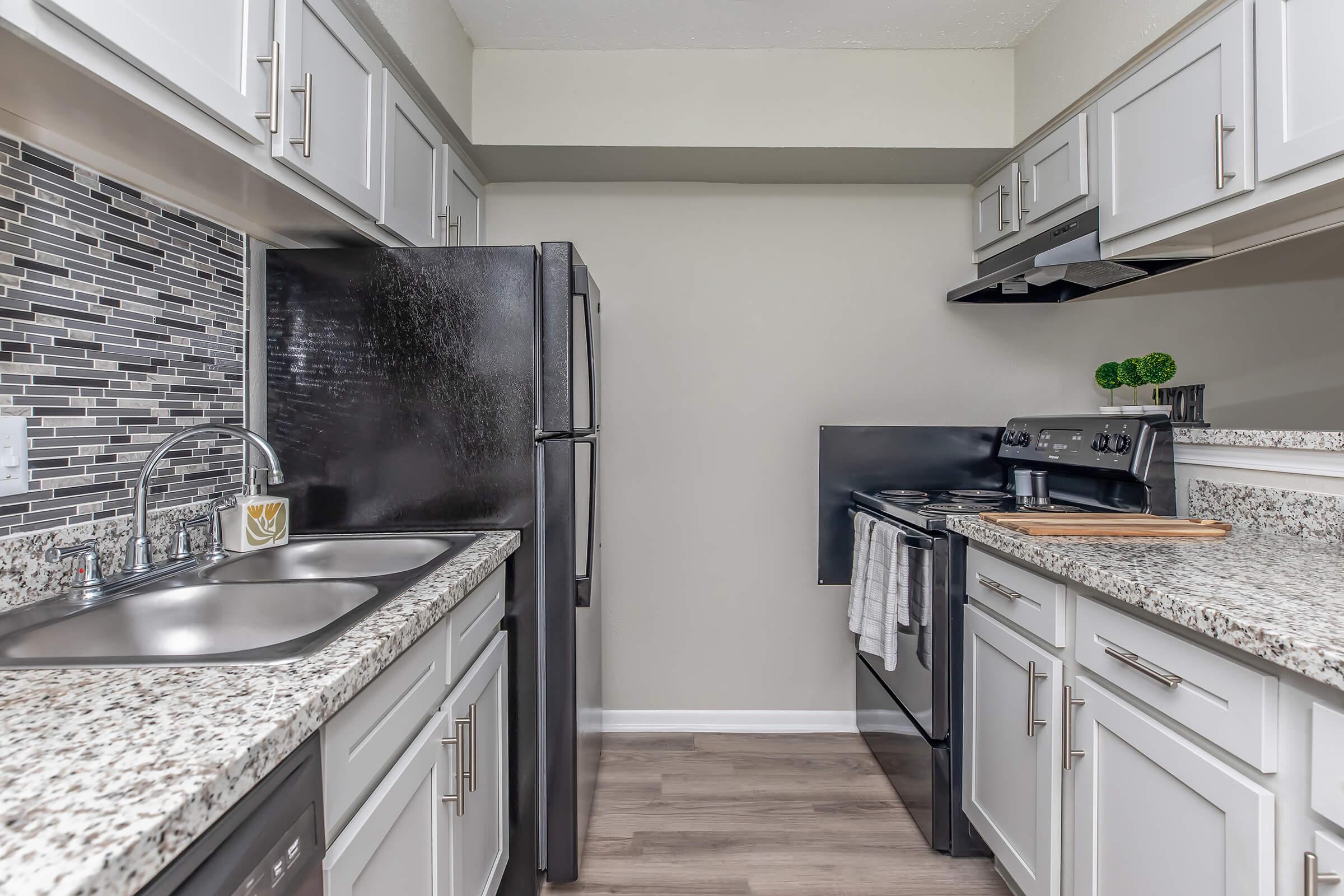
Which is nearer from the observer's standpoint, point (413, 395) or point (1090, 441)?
point (413, 395)

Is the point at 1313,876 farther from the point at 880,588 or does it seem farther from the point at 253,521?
the point at 253,521

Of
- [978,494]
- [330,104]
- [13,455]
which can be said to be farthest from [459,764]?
[978,494]

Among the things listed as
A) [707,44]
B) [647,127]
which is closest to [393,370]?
[647,127]

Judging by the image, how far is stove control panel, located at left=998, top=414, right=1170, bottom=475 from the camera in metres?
1.84

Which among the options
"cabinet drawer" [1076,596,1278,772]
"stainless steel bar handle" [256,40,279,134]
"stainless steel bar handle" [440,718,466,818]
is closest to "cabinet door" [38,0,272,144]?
"stainless steel bar handle" [256,40,279,134]

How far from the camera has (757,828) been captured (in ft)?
6.68

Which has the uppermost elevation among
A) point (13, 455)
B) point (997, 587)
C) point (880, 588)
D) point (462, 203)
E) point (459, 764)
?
point (462, 203)

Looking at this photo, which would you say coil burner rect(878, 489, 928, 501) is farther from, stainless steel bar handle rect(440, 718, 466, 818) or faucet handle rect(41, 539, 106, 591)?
faucet handle rect(41, 539, 106, 591)

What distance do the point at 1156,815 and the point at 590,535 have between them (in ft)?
4.43

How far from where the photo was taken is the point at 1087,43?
195 cm

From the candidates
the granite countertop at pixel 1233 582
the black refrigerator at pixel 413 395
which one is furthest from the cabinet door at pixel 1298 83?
the black refrigerator at pixel 413 395

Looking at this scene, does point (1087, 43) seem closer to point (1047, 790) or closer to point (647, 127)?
point (647, 127)

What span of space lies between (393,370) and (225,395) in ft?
1.20

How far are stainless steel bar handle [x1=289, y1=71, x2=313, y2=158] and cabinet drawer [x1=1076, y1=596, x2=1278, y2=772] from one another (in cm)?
→ 171
